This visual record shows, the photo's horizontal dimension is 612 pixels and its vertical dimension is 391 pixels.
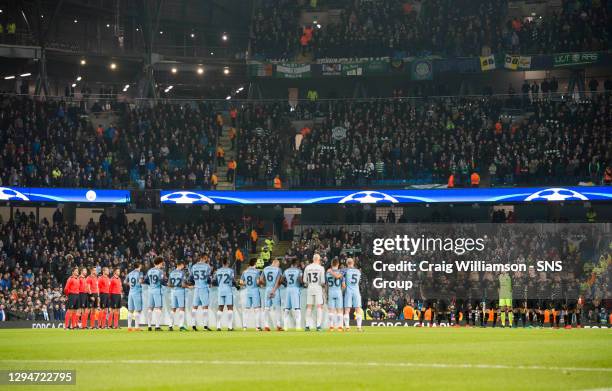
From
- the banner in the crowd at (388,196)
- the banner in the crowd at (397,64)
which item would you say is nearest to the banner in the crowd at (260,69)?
the banner in the crowd at (397,64)

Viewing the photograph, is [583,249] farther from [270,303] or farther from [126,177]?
[126,177]

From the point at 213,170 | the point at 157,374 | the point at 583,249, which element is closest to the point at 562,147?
the point at 583,249

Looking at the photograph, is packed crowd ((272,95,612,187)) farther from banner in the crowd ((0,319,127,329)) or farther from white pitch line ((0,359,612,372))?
white pitch line ((0,359,612,372))

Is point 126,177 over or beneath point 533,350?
over

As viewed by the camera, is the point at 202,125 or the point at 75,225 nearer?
the point at 75,225

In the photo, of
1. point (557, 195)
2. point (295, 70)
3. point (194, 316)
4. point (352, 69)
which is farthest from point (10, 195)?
point (557, 195)

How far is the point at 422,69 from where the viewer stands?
54562 mm

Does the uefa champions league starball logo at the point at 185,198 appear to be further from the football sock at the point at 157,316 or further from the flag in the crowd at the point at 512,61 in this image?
the football sock at the point at 157,316

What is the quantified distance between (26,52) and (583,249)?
32451mm

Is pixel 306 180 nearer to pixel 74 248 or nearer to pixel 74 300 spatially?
pixel 74 248

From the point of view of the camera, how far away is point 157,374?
1523 centimetres

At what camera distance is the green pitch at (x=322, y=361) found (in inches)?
547

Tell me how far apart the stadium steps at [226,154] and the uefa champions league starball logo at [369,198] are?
6490mm

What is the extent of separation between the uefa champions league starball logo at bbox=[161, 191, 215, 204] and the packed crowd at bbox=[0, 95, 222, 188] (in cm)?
61
